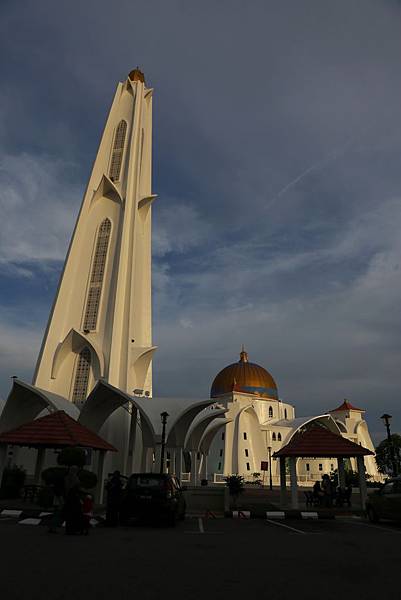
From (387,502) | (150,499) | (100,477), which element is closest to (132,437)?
(100,477)

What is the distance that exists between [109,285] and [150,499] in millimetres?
24147

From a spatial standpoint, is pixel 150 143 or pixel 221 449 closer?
pixel 150 143

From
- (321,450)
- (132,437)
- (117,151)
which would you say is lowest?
(321,450)

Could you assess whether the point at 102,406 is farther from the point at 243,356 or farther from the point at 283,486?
the point at 243,356

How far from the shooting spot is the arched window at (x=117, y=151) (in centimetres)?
3953

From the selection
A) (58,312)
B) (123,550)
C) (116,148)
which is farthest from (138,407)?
(116,148)

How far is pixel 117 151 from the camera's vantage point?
40688mm

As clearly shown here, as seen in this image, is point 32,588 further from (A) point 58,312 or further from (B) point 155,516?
(A) point 58,312

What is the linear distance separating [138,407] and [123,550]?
55.5 feet

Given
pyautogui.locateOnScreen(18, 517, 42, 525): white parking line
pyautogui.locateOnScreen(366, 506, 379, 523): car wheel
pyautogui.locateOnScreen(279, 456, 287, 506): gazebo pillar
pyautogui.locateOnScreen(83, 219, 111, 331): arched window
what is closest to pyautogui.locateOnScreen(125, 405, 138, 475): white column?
pyautogui.locateOnScreen(83, 219, 111, 331): arched window

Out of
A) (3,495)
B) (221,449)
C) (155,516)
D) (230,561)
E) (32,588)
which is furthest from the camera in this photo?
(221,449)

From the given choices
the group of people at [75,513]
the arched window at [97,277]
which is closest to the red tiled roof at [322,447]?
the group of people at [75,513]

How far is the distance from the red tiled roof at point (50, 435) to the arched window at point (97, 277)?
16.4 metres

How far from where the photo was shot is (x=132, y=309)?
111 feet
